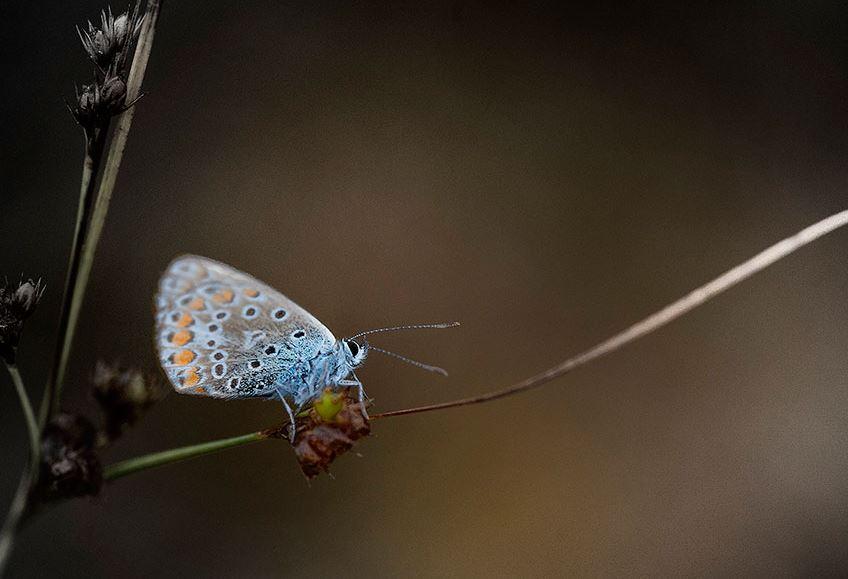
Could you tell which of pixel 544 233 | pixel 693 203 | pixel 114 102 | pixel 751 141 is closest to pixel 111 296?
pixel 544 233

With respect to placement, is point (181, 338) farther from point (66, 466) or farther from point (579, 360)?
point (579, 360)

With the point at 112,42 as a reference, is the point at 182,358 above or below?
below

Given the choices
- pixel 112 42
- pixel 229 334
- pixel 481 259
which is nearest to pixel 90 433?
pixel 229 334

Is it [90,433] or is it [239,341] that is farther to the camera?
[239,341]

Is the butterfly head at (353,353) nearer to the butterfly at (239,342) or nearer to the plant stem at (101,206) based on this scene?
the butterfly at (239,342)

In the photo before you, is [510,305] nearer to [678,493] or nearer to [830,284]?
[678,493]

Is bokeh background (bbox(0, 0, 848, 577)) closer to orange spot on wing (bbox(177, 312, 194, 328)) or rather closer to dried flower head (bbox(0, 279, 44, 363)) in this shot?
orange spot on wing (bbox(177, 312, 194, 328))
